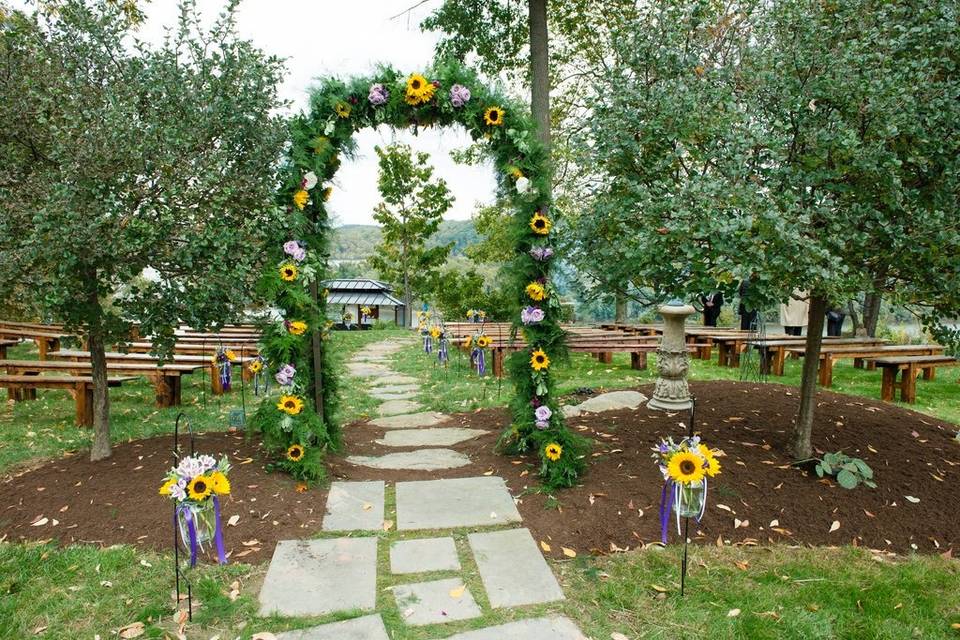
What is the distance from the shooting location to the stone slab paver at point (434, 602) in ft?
8.30

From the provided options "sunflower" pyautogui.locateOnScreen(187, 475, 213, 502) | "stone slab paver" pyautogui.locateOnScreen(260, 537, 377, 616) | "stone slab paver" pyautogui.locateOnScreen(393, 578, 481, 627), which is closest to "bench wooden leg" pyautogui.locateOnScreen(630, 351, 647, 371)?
"stone slab paver" pyautogui.locateOnScreen(260, 537, 377, 616)

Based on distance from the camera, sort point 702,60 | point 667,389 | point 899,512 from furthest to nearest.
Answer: point 667,389 < point 702,60 < point 899,512

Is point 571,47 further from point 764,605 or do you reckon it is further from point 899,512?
point 764,605

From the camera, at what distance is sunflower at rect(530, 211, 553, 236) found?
4.01 meters

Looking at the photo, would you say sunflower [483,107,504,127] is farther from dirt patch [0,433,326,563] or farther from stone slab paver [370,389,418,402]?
stone slab paver [370,389,418,402]

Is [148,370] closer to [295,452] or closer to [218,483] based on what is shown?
[295,452]

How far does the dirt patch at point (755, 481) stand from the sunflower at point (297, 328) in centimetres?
113

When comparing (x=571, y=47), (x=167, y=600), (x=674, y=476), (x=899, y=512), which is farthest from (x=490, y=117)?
(x=571, y=47)

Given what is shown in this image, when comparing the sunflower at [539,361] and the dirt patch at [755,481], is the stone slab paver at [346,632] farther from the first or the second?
the sunflower at [539,361]

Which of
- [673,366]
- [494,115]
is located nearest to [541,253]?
[494,115]

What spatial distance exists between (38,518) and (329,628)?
2275mm

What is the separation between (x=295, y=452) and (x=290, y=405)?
1.11ft

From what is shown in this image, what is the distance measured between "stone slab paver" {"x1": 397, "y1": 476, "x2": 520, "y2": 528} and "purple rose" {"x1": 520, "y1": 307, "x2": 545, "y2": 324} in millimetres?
1208

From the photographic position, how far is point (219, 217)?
4.03m
